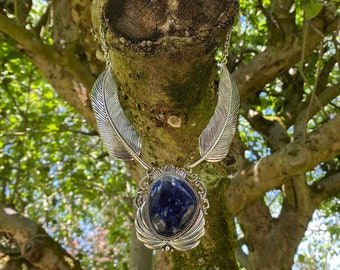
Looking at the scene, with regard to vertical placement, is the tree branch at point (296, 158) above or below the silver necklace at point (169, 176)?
above

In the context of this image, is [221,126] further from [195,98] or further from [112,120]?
[112,120]

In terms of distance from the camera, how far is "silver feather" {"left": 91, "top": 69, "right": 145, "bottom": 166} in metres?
1.83

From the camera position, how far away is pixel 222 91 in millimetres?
1853

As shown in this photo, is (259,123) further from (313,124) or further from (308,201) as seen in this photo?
(313,124)

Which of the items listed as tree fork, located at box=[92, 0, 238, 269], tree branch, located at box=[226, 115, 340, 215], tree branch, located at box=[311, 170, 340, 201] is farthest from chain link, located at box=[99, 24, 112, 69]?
tree branch, located at box=[311, 170, 340, 201]

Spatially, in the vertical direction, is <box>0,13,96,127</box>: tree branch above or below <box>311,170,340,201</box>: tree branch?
below

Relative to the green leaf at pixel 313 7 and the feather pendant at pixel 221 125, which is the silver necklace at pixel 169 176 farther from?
the green leaf at pixel 313 7

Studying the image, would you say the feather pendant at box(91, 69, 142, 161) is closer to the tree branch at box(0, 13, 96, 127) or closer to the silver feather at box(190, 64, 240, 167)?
the silver feather at box(190, 64, 240, 167)

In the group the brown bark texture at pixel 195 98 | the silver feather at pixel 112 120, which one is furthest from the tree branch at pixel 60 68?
the silver feather at pixel 112 120

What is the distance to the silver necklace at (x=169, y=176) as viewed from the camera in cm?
167

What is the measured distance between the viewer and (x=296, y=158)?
2.89 m

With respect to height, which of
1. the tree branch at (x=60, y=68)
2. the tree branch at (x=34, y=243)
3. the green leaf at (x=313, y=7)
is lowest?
the tree branch at (x=34, y=243)

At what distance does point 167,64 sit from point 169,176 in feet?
1.27

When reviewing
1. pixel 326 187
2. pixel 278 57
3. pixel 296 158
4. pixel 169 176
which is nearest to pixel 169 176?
pixel 169 176
